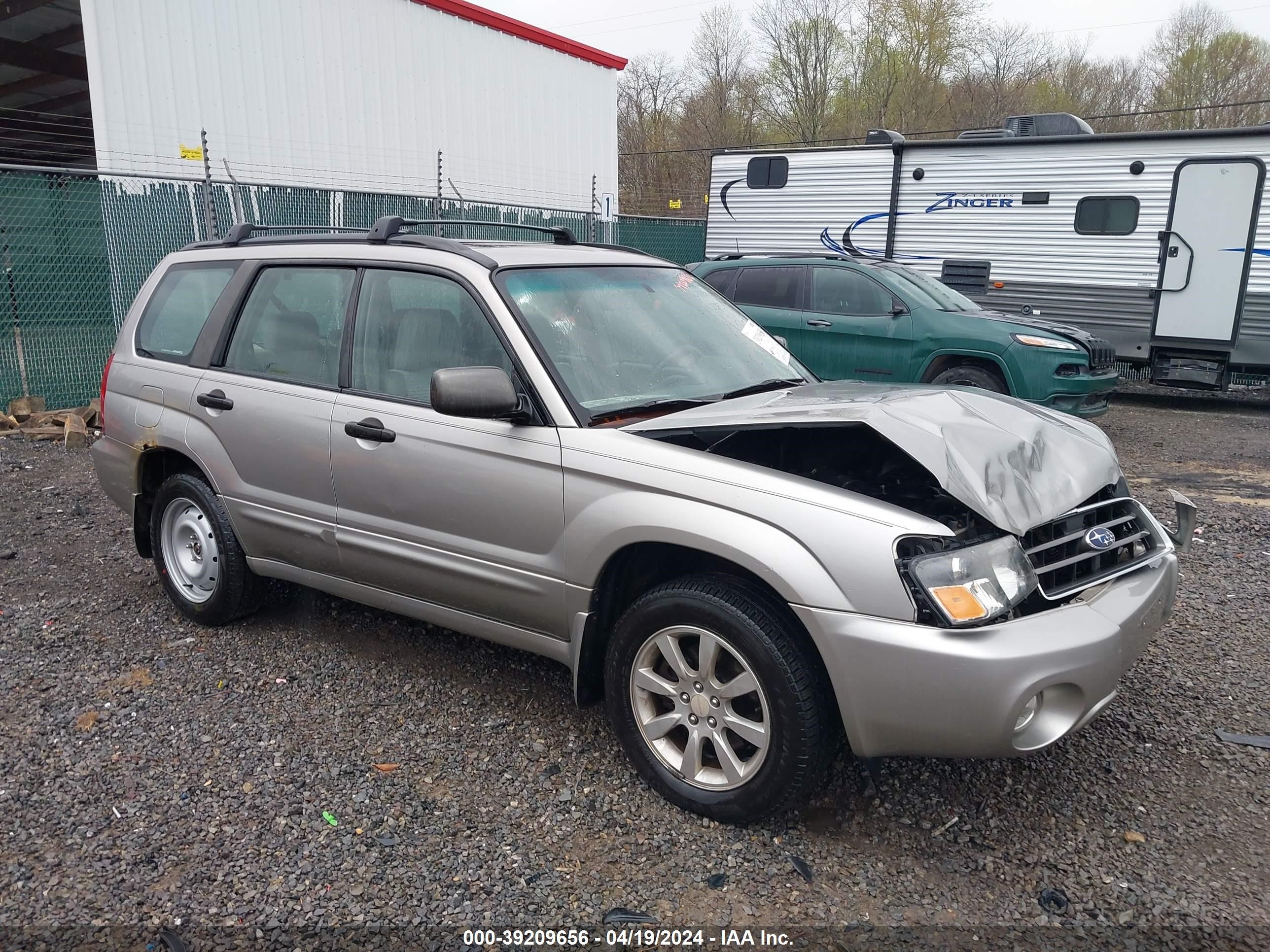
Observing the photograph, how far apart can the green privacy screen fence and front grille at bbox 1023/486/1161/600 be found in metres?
7.86

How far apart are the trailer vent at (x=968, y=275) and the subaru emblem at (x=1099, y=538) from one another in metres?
9.97

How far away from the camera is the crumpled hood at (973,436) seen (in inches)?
109

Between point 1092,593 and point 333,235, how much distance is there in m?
3.43

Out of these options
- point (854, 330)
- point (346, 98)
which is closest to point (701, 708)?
point (854, 330)

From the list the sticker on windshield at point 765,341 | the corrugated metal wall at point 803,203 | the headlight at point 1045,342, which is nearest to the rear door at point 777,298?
the headlight at point 1045,342

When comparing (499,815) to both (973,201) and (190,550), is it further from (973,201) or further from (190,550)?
(973,201)

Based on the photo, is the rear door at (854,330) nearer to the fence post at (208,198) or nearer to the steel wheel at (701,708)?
the fence post at (208,198)

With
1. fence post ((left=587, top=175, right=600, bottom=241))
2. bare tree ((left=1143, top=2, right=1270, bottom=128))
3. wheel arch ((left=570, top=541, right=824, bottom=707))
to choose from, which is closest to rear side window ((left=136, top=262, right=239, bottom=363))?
wheel arch ((left=570, top=541, right=824, bottom=707))

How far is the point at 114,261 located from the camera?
982 centimetres

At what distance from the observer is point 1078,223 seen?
11438 mm

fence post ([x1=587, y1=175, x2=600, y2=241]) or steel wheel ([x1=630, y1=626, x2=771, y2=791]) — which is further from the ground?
fence post ([x1=587, y1=175, x2=600, y2=241])

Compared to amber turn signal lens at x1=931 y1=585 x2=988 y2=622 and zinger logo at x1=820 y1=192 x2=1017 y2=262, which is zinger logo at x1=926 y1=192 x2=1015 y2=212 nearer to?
zinger logo at x1=820 y1=192 x2=1017 y2=262

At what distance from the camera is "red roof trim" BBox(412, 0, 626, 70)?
567 inches

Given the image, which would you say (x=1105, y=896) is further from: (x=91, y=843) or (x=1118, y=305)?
(x=1118, y=305)
